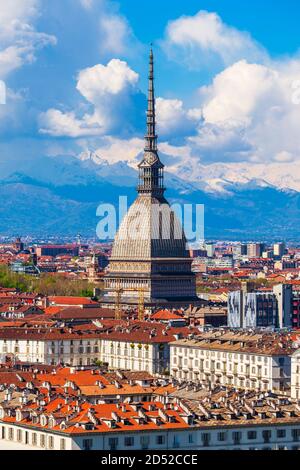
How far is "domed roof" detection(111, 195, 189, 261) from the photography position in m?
121

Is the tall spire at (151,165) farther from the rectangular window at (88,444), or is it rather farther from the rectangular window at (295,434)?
the rectangular window at (88,444)

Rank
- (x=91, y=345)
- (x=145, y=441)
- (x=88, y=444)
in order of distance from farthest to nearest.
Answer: (x=91, y=345) < (x=145, y=441) < (x=88, y=444)

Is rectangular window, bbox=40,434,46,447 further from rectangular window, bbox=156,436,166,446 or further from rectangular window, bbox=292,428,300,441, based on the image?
rectangular window, bbox=292,428,300,441

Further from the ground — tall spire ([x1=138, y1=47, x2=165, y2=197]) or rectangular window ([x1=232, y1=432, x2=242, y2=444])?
tall spire ([x1=138, y1=47, x2=165, y2=197])

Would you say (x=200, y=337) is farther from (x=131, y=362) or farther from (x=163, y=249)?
(x=163, y=249)

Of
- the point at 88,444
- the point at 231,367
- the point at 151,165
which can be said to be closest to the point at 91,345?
the point at 231,367

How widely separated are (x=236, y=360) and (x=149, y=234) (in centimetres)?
5299

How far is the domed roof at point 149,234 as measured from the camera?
121m

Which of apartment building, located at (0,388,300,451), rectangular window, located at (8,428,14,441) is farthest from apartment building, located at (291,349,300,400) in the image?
rectangular window, located at (8,428,14,441)

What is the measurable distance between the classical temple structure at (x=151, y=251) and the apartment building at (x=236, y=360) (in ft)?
134

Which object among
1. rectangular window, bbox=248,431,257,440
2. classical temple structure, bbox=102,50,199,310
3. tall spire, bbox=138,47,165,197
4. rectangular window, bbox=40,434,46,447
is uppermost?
tall spire, bbox=138,47,165,197

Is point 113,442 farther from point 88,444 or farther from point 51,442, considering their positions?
point 51,442

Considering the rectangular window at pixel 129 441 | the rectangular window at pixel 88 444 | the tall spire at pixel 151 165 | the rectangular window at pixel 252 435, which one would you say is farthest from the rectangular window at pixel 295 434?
the tall spire at pixel 151 165

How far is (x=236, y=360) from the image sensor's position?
2712 inches
